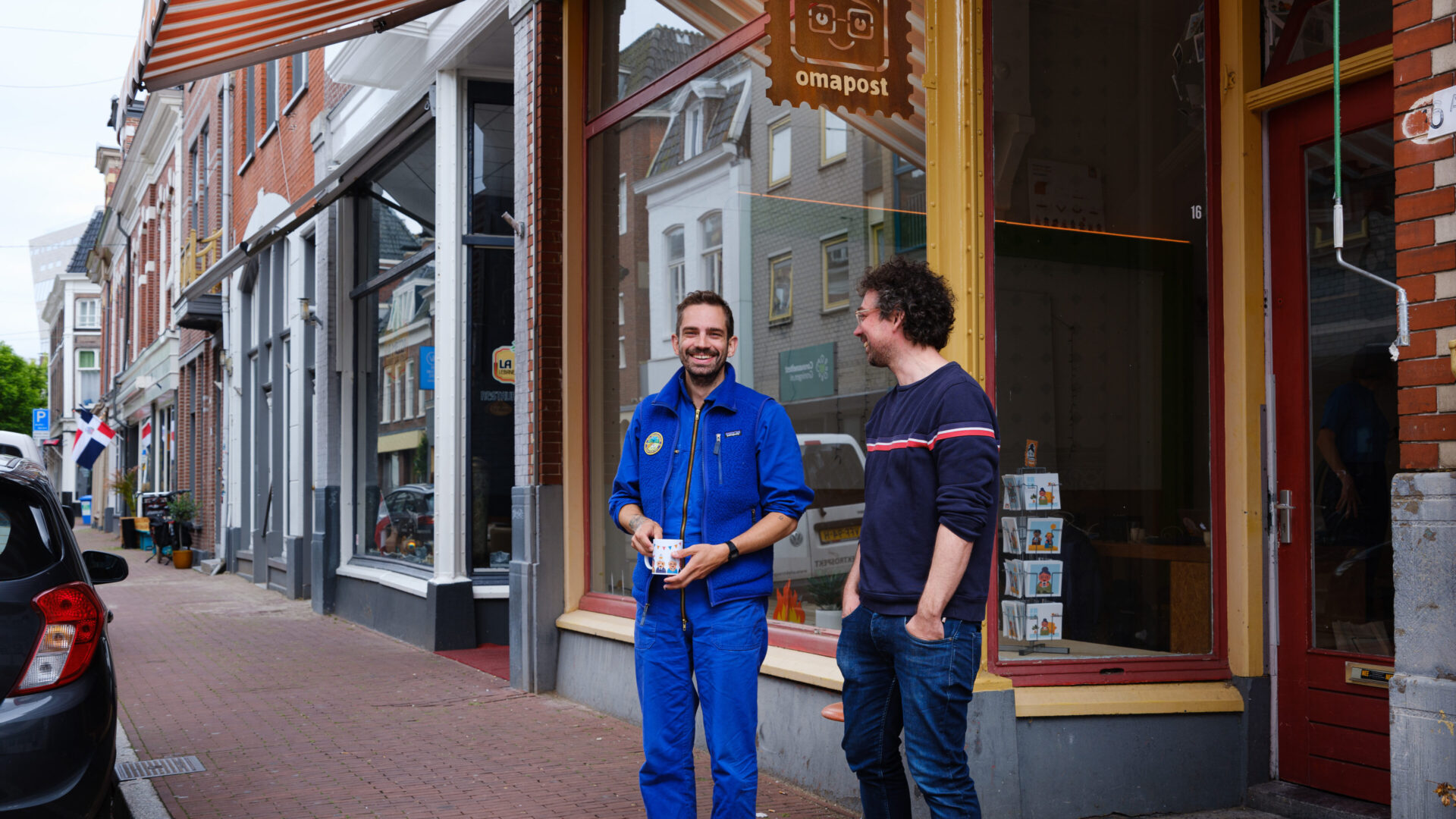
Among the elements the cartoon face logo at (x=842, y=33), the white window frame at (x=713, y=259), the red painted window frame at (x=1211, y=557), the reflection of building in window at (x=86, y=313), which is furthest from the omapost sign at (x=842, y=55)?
the reflection of building in window at (x=86, y=313)

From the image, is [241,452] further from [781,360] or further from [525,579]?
[781,360]

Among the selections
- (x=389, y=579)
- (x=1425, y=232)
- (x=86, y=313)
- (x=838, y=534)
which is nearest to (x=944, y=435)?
(x=1425, y=232)

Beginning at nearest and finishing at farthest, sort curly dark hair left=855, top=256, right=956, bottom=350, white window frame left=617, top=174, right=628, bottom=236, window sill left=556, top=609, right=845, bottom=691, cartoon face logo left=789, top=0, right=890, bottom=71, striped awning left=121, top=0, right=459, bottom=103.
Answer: curly dark hair left=855, top=256, right=956, bottom=350 < cartoon face logo left=789, top=0, right=890, bottom=71 < window sill left=556, top=609, right=845, bottom=691 < striped awning left=121, top=0, right=459, bottom=103 < white window frame left=617, top=174, right=628, bottom=236

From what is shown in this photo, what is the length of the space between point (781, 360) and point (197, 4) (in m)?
3.80

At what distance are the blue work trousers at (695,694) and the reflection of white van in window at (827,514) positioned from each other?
1.88 metres

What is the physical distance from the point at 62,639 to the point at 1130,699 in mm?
3890

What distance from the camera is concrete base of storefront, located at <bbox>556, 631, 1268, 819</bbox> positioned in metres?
4.88

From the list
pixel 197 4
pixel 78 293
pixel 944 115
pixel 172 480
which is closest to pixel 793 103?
pixel 944 115

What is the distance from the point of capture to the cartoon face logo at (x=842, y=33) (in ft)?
17.2

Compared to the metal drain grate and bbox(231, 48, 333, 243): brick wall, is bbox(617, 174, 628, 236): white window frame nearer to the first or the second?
the metal drain grate

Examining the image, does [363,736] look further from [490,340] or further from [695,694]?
[490,340]

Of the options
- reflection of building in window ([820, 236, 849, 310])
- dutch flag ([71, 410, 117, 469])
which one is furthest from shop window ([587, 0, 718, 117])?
dutch flag ([71, 410, 117, 469])

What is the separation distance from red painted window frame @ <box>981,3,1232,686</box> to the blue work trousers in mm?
1394

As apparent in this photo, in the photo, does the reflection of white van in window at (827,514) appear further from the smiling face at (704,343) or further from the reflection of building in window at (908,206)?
the smiling face at (704,343)
